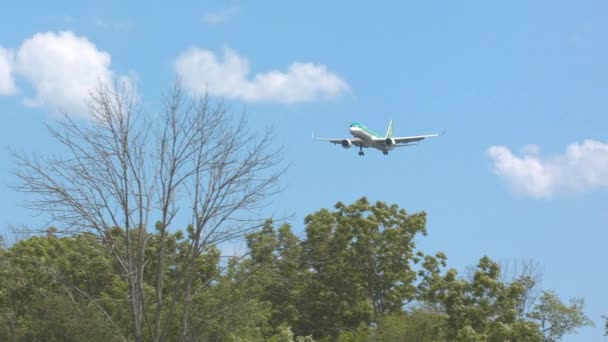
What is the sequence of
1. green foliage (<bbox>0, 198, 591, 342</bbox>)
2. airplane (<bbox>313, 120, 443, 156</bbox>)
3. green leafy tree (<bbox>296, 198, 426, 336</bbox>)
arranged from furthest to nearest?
airplane (<bbox>313, 120, 443, 156</bbox>), green leafy tree (<bbox>296, 198, 426, 336</bbox>), green foliage (<bbox>0, 198, 591, 342</bbox>)

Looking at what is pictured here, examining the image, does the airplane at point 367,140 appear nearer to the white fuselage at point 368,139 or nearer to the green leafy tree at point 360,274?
the white fuselage at point 368,139

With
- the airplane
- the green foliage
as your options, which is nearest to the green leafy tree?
the green foliage

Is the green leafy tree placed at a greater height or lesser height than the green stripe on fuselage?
lesser

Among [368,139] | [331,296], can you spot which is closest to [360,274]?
[331,296]

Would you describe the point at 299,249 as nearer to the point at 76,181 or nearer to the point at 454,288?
the point at 76,181

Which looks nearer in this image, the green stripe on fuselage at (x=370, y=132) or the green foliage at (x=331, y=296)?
the green foliage at (x=331, y=296)

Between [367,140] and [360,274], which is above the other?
[367,140]

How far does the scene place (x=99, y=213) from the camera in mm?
20547

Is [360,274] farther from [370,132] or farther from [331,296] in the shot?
[370,132]

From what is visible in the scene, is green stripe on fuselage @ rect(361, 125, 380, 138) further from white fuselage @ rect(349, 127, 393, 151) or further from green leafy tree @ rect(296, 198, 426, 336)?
green leafy tree @ rect(296, 198, 426, 336)

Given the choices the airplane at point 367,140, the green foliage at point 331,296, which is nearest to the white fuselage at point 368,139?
the airplane at point 367,140

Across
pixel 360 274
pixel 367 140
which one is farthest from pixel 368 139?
pixel 360 274

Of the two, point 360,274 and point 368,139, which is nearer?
point 360,274

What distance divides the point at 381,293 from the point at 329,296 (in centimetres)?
327
